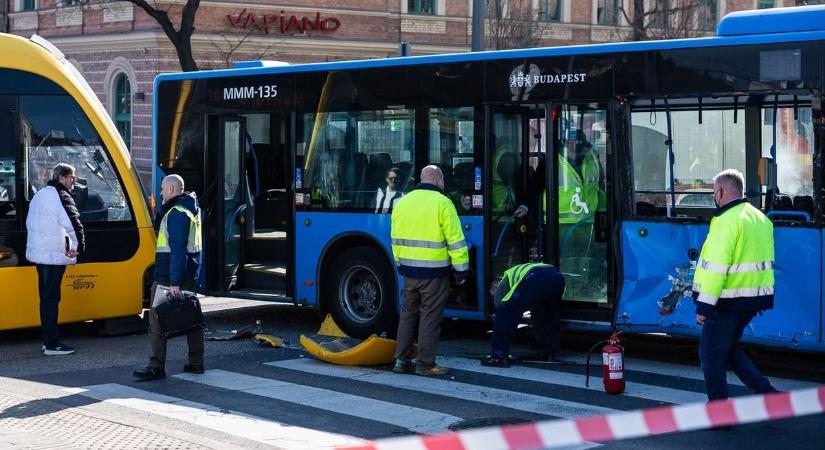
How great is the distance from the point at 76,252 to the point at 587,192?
463 centimetres

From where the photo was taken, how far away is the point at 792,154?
10195 millimetres

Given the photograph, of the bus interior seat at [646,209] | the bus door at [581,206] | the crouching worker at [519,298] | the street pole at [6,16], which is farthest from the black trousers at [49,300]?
the street pole at [6,16]

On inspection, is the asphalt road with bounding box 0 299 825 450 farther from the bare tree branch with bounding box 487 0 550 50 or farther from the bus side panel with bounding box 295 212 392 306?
the bare tree branch with bounding box 487 0 550 50

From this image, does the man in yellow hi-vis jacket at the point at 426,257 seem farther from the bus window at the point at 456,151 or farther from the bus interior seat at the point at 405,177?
the bus interior seat at the point at 405,177

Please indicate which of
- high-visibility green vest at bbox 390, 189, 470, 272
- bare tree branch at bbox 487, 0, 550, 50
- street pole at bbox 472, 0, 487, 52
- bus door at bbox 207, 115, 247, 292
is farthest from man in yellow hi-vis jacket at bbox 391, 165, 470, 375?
bare tree branch at bbox 487, 0, 550, 50

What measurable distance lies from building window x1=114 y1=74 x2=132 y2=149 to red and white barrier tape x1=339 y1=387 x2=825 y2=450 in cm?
2718

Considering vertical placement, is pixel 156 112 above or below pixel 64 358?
above

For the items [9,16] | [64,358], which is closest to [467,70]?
[64,358]

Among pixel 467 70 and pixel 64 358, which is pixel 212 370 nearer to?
pixel 64 358

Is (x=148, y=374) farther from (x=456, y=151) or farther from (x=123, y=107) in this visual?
(x=123, y=107)

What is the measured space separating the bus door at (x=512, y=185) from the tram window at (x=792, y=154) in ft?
7.03

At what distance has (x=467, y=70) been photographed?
1195 cm

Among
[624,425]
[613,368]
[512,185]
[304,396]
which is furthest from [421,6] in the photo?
[624,425]

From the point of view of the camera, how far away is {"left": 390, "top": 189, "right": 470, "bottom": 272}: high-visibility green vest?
404 inches
